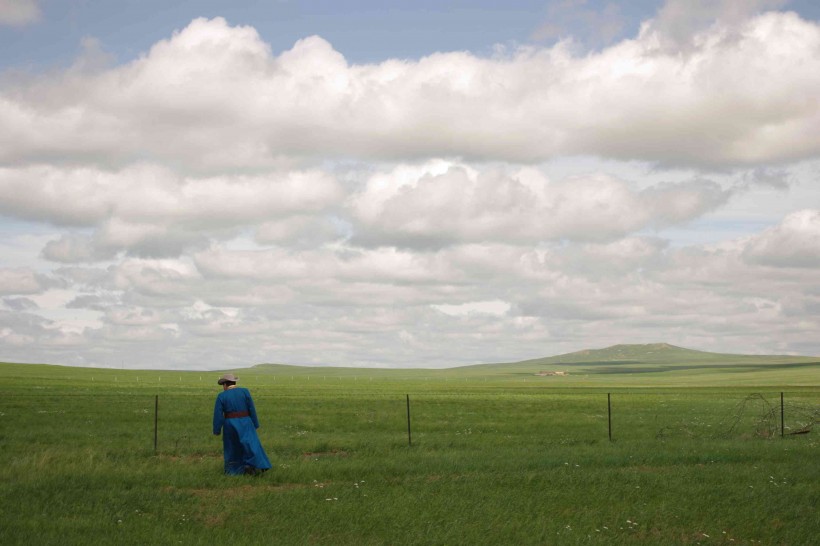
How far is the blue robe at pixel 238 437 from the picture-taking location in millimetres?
18531

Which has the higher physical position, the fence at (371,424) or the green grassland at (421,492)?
the green grassland at (421,492)

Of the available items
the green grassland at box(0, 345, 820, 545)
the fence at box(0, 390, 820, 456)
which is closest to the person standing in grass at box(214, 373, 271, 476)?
the green grassland at box(0, 345, 820, 545)

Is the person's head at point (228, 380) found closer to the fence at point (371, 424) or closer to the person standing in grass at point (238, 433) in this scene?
the person standing in grass at point (238, 433)

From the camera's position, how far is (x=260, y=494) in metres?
16.2

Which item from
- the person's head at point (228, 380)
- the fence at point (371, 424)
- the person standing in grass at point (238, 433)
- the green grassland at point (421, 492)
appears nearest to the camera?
the green grassland at point (421, 492)

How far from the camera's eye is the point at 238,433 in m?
18.5

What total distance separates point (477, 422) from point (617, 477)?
76.8 feet

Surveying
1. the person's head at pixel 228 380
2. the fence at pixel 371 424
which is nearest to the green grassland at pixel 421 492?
the fence at pixel 371 424

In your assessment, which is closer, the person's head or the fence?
the person's head

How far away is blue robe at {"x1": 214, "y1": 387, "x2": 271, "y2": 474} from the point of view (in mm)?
18531

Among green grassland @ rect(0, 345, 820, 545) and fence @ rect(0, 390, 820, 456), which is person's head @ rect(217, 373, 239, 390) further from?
fence @ rect(0, 390, 820, 456)

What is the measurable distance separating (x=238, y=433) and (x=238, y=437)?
10 centimetres

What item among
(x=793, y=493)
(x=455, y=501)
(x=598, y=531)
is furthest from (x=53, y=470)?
(x=793, y=493)

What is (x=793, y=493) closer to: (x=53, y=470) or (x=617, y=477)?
(x=617, y=477)
